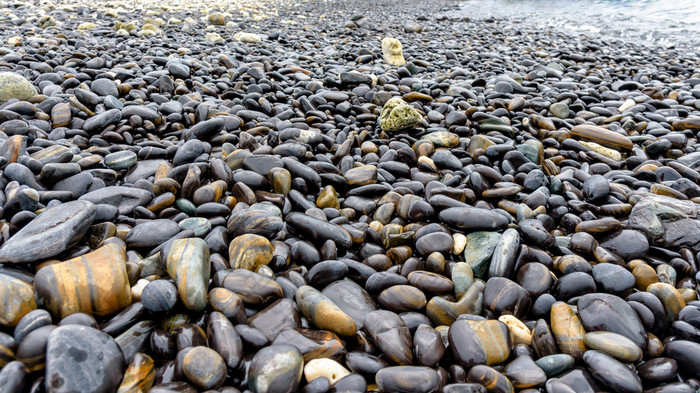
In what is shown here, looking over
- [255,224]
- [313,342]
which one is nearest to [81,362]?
[313,342]

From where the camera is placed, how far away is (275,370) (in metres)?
1.53

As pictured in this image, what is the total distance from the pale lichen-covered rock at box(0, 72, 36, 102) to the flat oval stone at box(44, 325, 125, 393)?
3.41 m

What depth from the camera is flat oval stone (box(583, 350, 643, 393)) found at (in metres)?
1.57

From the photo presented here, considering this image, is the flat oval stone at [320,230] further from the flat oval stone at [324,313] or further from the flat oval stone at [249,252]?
the flat oval stone at [324,313]

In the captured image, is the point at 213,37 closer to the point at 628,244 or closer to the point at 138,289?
the point at 138,289

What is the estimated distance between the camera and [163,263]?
2037mm

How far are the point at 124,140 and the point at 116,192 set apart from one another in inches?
40.5

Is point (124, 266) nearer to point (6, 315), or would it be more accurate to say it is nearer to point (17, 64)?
point (6, 315)

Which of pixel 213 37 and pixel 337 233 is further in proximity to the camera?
pixel 213 37

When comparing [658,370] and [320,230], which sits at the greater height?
[320,230]

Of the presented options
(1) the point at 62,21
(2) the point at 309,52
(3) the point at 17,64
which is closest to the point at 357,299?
(3) the point at 17,64

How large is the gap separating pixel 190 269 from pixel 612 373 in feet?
6.57

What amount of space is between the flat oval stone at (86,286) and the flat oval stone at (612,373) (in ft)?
7.12

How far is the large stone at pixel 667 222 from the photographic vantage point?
2424mm
